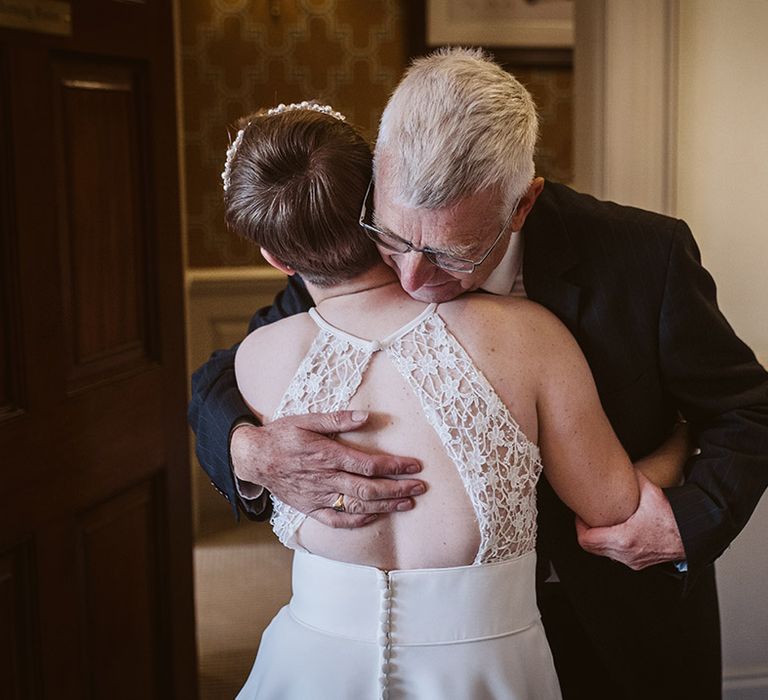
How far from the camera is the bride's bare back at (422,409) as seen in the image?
1543 millimetres

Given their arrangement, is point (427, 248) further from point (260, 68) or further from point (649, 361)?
point (260, 68)

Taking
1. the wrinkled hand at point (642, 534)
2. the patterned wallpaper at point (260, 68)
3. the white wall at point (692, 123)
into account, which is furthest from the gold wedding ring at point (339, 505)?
the patterned wallpaper at point (260, 68)

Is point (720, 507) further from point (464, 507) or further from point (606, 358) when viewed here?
point (464, 507)

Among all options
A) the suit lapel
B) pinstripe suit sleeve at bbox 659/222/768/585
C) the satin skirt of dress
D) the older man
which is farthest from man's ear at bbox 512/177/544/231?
the satin skirt of dress

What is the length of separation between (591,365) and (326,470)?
532 mm

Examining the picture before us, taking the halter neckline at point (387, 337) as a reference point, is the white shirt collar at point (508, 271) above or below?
above

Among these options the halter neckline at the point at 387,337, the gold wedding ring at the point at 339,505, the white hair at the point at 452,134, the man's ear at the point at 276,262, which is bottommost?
the gold wedding ring at the point at 339,505

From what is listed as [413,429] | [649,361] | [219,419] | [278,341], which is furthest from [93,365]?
[649,361]

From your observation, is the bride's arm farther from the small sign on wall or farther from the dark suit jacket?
the small sign on wall

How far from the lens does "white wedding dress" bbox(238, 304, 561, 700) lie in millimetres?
1524

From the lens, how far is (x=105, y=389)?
8.21 feet

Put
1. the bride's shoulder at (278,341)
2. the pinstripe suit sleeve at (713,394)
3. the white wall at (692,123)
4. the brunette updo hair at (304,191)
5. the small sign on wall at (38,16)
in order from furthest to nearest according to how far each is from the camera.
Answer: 1. the white wall at (692,123)
2. the small sign on wall at (38,16)
3. the pinstripe suit sleeve at (713,394)
4. the bride's shoulder at (278,341)
5. the brunette updo hair at (304,191)

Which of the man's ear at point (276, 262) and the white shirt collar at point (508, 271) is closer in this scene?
the man's ear at point (276, 262)

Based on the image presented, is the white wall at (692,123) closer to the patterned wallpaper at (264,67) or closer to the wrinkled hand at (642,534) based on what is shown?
the wrinkled hand at (642,534)
